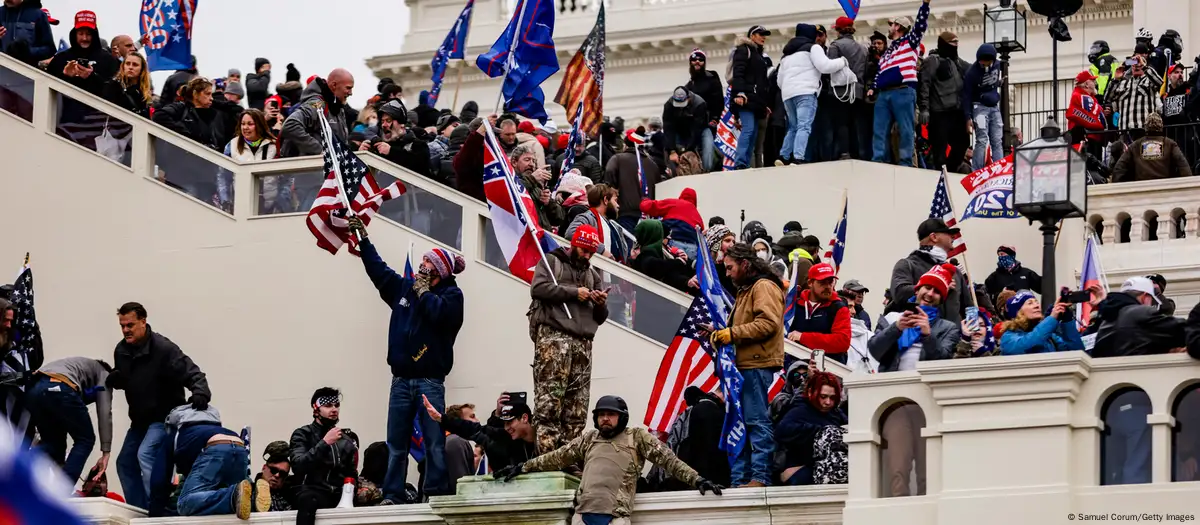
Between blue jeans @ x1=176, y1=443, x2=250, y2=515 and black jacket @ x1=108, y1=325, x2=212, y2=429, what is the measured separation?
81 centimetres

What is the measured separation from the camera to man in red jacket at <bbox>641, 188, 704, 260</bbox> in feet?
61.7

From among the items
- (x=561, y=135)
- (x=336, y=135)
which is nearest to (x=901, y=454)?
(x=336, y=135)

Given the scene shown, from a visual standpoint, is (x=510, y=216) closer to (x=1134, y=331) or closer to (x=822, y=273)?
(x=822, y=273)

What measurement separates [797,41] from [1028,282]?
4.36 metres

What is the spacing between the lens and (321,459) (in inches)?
561

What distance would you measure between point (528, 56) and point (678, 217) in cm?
357

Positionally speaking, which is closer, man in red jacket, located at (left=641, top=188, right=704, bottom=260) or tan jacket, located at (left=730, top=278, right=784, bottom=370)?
tan jacket, located at (left=730, top=278, right=784, bottom=370)

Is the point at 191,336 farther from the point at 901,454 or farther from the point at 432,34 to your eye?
the point at 432,34

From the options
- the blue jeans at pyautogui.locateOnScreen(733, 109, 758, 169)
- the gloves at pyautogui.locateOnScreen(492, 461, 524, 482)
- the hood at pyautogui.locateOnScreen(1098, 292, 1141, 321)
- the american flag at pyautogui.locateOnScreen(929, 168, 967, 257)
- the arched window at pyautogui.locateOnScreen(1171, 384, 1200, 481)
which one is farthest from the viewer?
the blue jeans at pyautogui.locateOnScreen(733, 109, 758, 169)

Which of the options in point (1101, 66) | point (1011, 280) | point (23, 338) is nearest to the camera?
point (23, 338)

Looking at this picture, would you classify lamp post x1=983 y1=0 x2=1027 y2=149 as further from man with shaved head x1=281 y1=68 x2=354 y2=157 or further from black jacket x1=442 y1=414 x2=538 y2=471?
black jacket x1=442 y1=414 x2=538 y2=471

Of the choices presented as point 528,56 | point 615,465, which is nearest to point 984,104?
point 528,56

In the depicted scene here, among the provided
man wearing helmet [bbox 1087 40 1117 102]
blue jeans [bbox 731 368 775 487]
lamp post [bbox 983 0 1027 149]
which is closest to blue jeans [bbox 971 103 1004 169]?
lamp post [bbox 983 0 1027 149]

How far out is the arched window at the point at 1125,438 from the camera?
11.4 m
